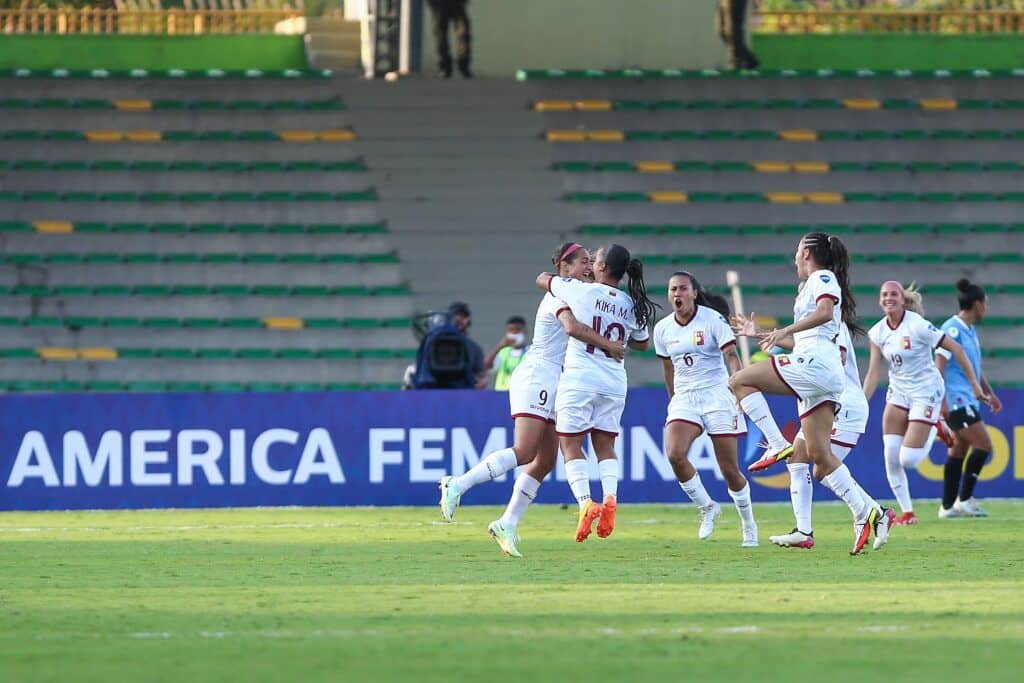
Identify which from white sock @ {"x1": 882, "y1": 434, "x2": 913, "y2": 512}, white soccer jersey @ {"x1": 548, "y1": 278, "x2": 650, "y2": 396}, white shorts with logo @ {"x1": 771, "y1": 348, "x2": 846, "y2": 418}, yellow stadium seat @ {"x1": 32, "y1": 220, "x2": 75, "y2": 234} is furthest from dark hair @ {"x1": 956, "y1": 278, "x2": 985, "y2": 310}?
yellow stadium seat @ {"x1": 32, "y1": 220, "x2": 75, "y2": 234}

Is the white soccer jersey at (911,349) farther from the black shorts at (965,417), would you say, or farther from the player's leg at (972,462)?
the player's leg at (972,462)

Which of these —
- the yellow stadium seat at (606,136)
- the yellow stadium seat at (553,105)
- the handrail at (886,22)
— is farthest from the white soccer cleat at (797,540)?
the handrail at (886,22)

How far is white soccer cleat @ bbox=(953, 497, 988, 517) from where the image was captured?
17.8 metres

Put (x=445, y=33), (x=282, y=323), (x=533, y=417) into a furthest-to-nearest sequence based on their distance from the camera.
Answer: (x=445, y=33) < (x=282, y=323) < (x=533, y=417)

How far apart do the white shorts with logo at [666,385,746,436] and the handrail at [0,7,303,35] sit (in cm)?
1878

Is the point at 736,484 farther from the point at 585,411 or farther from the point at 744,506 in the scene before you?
the point at 585,411

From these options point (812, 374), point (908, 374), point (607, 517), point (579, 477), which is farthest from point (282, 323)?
point (812, 374)

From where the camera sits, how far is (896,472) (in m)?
17.0

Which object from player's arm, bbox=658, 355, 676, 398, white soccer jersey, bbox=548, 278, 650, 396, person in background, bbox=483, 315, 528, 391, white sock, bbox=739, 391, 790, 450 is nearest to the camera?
white soccer jersey, bbox=548, 278, 650, 396

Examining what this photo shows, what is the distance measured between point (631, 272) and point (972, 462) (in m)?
6.36

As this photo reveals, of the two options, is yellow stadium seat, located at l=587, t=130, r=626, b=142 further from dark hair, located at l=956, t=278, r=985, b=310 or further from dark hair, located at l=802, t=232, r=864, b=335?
dark hair, located at l=802, t=232, r=864, b=335

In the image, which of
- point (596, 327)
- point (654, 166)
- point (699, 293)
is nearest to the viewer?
point (596, 327)

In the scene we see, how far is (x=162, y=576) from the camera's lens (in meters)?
11.9

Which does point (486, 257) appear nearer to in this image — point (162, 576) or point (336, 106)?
point (336, 106)
